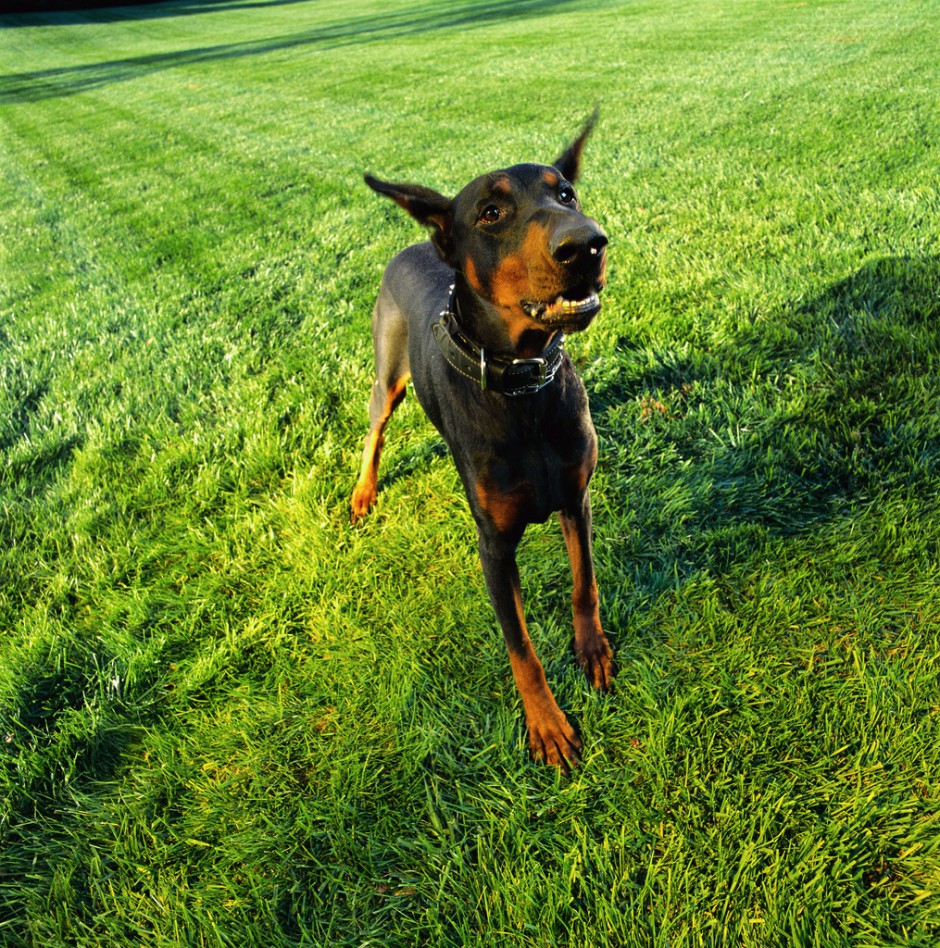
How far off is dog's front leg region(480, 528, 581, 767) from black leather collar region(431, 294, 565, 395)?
1.54 ft

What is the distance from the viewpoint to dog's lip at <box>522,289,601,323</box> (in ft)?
5.30

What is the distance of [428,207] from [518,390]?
26.0 inches

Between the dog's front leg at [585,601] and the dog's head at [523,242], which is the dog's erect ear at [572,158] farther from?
the dog's front leg at [585,601]

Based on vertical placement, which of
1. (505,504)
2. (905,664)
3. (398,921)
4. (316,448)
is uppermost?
(505,504)

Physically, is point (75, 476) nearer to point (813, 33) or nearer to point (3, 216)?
point (3, 216)

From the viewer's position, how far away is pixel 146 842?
6.23 ft

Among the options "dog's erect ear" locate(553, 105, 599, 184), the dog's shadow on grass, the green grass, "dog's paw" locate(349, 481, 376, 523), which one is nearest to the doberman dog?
the green grass

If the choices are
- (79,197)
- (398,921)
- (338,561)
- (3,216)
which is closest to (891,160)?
(338,561)

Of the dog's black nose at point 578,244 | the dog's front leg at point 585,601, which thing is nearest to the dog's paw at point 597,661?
the dog's front leg at point 585,601

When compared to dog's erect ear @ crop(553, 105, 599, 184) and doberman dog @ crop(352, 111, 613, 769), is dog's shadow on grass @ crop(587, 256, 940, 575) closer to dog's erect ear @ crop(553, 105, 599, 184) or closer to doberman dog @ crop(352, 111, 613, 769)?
doberman dog @ crop(352, 111, 613, 769)

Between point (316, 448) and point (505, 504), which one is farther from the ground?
point (505, 504)

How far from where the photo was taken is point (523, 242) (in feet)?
5.71

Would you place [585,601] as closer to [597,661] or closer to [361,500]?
[597,661]

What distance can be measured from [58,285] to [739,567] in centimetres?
650
